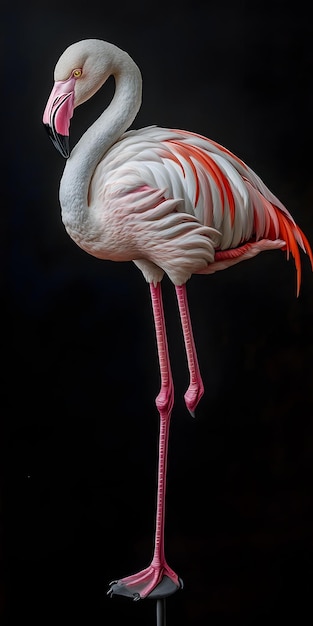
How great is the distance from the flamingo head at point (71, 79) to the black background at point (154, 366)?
162 mm

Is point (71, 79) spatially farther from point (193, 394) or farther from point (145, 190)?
point (193, 394)

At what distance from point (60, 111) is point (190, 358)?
22.6 inches

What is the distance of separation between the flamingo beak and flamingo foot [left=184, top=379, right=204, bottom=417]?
56 cm

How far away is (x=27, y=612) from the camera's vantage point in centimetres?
177

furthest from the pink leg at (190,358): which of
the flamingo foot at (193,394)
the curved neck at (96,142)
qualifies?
the curved neck at (96,142)

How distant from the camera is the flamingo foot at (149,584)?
157cm

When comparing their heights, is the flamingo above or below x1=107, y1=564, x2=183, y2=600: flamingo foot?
above

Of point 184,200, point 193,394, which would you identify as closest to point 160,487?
point 193,394

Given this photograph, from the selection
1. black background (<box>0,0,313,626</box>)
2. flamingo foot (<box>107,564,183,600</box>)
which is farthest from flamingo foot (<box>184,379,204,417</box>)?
flamingo foot (<box>107,564,183,600</box>)

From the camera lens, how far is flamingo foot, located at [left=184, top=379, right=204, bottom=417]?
1.56 m

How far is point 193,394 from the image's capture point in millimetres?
1556

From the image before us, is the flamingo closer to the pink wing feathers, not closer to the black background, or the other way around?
the pink wing feathers

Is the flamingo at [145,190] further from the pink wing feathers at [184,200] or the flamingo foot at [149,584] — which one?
the flamingo foot at [149,584]

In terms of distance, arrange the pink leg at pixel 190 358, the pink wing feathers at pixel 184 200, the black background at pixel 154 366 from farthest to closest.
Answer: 1. the black background at pixel 154 366
2. the pink leg at pixel 190 358
3. the pink wing feathers at pixel 184 200
